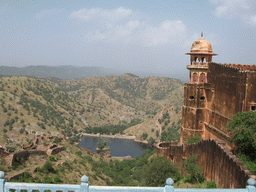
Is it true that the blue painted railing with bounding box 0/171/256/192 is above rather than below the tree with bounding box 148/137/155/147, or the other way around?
above

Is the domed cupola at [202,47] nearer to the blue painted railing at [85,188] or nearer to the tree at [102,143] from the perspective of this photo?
the blue painted railing at [85,188]

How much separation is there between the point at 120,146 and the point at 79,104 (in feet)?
108

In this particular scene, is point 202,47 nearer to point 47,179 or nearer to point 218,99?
point 218,99

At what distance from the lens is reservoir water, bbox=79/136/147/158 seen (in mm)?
77312

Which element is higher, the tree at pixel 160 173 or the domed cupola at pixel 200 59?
the domed cupola at pixel 200 59

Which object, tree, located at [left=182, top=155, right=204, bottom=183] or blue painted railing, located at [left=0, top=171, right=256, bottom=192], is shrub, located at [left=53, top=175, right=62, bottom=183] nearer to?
tree, located at [left=182, top=155, right=204, bottom=183]

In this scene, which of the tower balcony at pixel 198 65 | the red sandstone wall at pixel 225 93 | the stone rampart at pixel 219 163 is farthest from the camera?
the tower balcony at pixel 198 65

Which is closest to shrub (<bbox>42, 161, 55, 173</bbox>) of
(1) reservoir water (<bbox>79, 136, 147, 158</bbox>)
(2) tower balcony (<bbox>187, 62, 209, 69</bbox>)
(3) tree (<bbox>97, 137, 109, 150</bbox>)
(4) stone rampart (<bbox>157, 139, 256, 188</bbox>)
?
(4) stone rampart (<bbox>157, 139, 256, 188</bbox>)

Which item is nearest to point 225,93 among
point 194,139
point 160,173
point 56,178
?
point 194,139

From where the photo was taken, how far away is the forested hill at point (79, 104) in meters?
65.2

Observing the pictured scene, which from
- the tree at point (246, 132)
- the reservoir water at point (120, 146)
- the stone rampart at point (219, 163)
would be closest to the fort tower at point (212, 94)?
the tree at point (246, 132)

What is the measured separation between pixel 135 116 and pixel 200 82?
96.3 metres

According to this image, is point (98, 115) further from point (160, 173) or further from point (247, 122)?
point (247, 122)

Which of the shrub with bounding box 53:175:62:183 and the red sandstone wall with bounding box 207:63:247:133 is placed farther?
the shrub with bounding box 53:175:62:183
